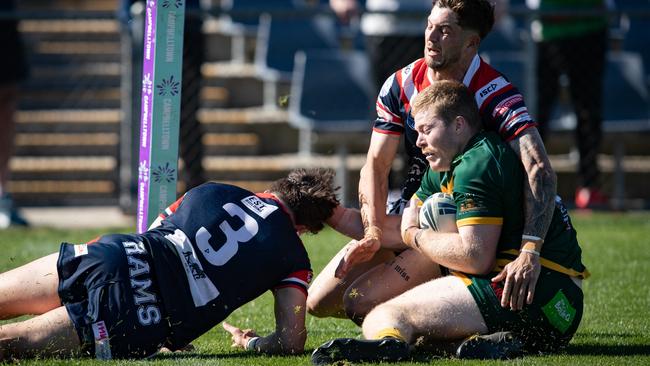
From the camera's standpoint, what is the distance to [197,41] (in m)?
10.6

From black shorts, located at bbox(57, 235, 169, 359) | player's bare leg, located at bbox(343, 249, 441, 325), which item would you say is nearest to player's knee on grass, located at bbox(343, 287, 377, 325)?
player's bare leg, located at bbox(343, 249, 441, 325)

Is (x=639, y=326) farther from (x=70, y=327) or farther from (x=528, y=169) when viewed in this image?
(x=70, y=327)

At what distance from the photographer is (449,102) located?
17.1 ft

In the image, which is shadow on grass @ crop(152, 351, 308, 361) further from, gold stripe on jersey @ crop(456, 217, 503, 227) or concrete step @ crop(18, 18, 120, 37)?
concrete step @ crop(18, 18, 120, 37)

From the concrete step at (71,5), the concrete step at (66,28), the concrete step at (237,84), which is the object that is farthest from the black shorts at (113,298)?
the concrete step at (71,5)

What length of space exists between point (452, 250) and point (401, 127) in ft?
3.24

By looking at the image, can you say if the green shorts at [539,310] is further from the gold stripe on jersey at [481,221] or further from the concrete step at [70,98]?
the concrete step at [70,98]

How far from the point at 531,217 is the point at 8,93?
668 centimetres

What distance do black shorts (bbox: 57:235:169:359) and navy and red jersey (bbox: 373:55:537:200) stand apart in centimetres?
150

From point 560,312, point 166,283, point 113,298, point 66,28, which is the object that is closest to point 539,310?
point 560,312

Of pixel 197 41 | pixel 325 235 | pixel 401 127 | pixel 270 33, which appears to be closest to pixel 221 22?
pixel 270 33

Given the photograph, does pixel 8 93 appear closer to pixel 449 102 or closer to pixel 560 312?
pixel 449 102

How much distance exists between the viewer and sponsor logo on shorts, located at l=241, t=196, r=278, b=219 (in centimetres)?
529

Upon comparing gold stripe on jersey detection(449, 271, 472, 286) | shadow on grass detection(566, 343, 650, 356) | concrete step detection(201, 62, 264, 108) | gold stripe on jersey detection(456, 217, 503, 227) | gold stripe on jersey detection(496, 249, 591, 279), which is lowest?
concrete step detection(201, 62, 264, 108)
